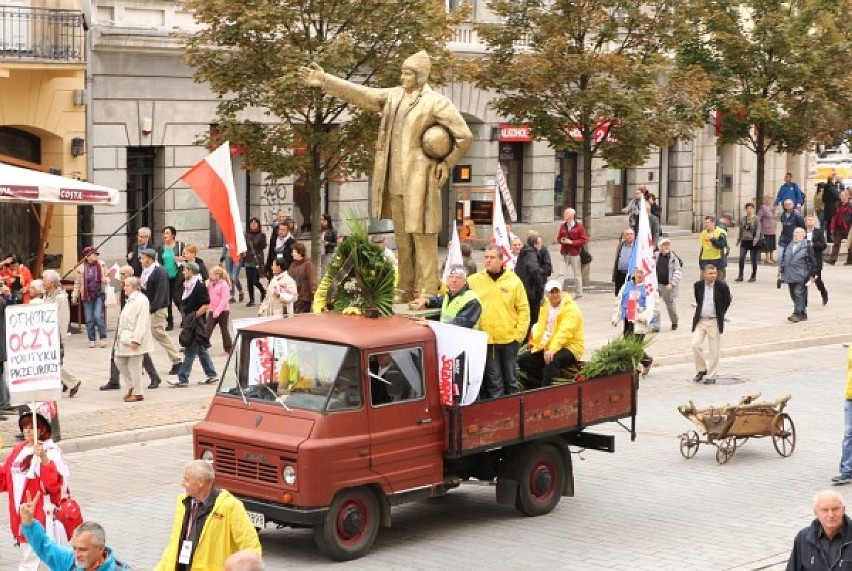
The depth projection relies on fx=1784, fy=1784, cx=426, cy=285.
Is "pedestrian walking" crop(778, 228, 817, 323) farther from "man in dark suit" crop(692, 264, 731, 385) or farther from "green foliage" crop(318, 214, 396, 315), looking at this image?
"green foliage" crop(318, 214, 396, 315)

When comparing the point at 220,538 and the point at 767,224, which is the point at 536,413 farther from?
the point at 767,224

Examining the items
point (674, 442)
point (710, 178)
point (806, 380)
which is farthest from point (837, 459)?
point (710, 178)

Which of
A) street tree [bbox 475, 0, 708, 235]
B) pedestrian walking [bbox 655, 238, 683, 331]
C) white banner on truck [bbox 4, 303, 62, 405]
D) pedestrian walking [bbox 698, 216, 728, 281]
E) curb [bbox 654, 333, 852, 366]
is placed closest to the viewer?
A: white banner on truck [bbox 4, 303, 62, 405]

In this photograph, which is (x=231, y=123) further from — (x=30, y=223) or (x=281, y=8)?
(x=30, y=223)

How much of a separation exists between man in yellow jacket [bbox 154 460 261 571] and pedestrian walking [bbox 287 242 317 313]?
45.3 ft

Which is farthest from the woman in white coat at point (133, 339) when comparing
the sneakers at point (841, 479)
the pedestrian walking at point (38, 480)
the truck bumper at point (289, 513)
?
the pedestrian walking at point (38, 480)

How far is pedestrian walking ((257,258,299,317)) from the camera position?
938 inches

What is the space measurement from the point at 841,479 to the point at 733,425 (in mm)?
1359

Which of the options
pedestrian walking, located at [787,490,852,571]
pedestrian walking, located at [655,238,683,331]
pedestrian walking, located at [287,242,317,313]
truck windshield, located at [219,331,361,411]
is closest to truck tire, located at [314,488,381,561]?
truck windshield, located at [219,331,361,411]

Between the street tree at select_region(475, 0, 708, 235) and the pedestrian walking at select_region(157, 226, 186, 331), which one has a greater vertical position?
the street tree at select_region(475, 0, 708, 235)

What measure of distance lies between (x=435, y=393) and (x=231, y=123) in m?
15.9

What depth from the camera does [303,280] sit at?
80.9 feet

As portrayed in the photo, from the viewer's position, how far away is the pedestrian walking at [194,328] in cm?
2309

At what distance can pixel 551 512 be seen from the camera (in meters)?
16.5
